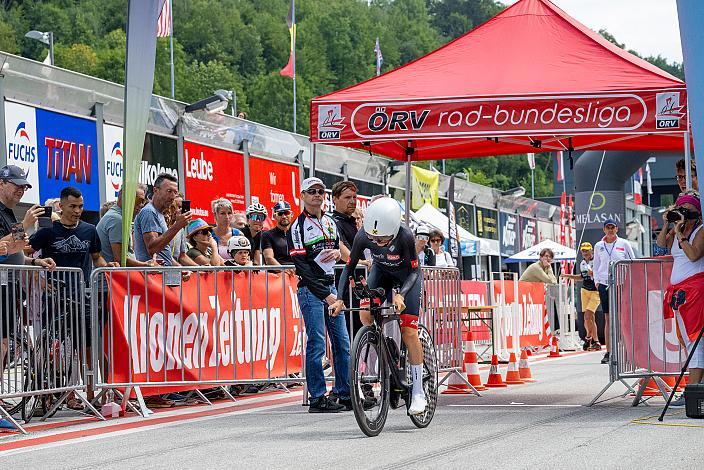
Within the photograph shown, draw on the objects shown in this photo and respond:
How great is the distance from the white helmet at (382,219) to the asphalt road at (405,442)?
1537mm

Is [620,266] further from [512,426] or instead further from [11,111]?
[11,111]

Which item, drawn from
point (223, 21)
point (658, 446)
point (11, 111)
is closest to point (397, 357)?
point (658, 446)

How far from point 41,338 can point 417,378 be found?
3.31 metres

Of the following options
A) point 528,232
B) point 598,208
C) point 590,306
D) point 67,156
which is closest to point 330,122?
point 67,156

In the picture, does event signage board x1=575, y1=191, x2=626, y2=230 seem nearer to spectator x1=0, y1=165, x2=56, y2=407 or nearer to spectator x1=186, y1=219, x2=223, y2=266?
spectator x1=186, y1=219, x2=223, y2=266

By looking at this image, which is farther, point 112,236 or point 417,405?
point 112,236

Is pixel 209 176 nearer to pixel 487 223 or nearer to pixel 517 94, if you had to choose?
pixel 517 94

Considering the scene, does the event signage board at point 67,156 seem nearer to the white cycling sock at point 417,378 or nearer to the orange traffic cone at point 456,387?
the orange traffic cone at point 456,387

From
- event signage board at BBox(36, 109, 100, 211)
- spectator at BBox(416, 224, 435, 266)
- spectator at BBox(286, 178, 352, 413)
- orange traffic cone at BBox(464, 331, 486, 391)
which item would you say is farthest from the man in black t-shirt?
event signage board at BBox(36, 109, 100, 211)

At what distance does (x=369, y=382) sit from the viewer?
352 inches

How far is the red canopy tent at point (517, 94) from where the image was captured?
11562mm

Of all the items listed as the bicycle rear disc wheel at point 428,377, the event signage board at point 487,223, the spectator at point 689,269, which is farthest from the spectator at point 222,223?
the event signage board at point 487,223

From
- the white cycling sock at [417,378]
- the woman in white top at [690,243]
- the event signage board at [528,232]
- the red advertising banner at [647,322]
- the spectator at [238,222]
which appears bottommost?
the white cycling sock at [417,378]

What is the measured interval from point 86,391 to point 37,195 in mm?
7997
